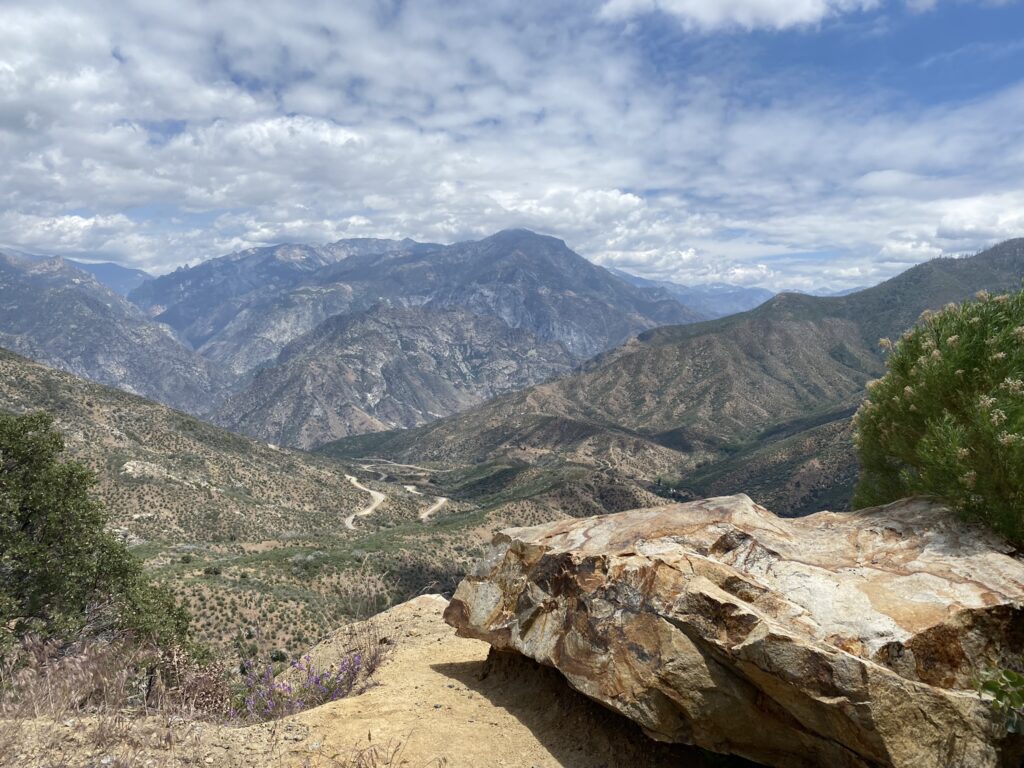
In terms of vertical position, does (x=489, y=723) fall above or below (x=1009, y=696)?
below

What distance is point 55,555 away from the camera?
1638cm

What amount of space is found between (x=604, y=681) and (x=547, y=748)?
143 centimetres

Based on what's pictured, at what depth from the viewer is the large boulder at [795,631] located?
22.2 ft

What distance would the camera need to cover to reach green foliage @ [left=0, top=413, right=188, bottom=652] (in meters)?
15.3

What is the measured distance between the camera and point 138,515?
282ft

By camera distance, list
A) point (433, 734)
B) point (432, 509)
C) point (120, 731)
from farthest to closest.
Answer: point (432, 509)
point (433, 734)
point (120, 731)

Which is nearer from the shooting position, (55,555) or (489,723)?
(489,723)

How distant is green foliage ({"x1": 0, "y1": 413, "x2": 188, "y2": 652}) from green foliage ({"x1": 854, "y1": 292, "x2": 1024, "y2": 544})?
59.4ft

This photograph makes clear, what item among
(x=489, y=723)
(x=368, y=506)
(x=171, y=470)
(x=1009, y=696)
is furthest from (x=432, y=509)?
(x=1009, y=696)

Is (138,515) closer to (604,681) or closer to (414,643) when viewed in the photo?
(414,643)

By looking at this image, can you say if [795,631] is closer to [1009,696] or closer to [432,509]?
[1009,696]

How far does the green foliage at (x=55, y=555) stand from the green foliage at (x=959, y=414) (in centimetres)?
1811

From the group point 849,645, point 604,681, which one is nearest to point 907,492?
point 849,645

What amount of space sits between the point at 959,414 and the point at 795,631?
5.15 m
